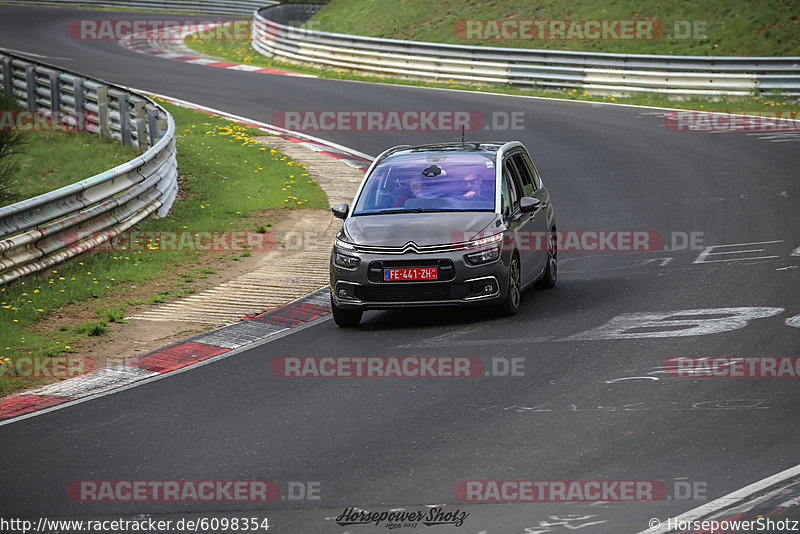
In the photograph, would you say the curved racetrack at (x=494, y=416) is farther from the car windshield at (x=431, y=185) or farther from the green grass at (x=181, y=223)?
the green grass at (x=181, y=223)

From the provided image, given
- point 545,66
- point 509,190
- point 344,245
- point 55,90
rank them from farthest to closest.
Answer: point 545,66 < point 55,90 < point 509,190 < point 344,245

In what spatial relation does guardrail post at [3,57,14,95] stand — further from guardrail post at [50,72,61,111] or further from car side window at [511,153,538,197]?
car side window at [511,153,538,197]

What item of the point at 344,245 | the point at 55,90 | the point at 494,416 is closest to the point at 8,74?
the point at 55,90

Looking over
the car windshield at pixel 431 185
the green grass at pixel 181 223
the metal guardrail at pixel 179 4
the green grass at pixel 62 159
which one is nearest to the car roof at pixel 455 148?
the car windshield at pixel 431 185

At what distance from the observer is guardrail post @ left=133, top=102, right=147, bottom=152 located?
2014 centimetres

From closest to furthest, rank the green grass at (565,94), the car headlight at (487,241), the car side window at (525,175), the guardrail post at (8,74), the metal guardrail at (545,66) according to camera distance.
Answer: the car headlight at (487,241) → the car side window at (525,175) → the guardrail post at (8,74) → the green grass at (565,94) → the metal guardrail at (545,66)

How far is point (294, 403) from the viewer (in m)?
9.05

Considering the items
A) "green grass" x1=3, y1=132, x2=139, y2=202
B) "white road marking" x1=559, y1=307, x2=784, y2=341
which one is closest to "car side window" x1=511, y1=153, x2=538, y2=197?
"white road marking" x1=559, y1=307, x2=784, y2=341

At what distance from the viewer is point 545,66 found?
30406 millimetres

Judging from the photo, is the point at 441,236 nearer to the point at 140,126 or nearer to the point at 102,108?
the point at 140,126

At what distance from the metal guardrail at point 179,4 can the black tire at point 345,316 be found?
4873 cm

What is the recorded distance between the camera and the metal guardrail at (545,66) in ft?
88.9

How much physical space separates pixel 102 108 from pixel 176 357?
40.1 ft

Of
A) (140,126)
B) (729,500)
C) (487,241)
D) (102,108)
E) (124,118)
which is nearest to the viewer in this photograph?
(729,500)
